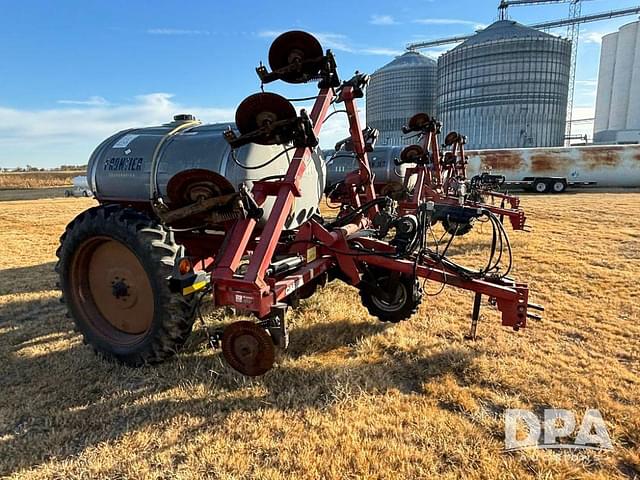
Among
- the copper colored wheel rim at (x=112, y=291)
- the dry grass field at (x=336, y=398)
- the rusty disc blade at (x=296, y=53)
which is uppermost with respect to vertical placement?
the rusty disc blade at (x=296, y=53)

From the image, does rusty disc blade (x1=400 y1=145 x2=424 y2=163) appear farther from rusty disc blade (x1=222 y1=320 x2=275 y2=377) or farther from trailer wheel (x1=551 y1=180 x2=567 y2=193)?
trailer wheel (x1=551 y1=180 x2=567 y2=193)

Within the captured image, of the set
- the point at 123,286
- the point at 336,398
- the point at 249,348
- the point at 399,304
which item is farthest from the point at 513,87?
the point at 249,348

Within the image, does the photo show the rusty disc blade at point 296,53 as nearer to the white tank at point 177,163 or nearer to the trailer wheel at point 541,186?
the white tank at point 177,163

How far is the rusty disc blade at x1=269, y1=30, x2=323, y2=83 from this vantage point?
3.64 meters

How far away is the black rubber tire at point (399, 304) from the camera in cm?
431

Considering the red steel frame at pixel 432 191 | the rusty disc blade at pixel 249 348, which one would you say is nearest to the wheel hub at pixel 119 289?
the rusty disc blade at pixel 249 348

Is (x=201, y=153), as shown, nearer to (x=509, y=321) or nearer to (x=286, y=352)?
(x=286, y=352)

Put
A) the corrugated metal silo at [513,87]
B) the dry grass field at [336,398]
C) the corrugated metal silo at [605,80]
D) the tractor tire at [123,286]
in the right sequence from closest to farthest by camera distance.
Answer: the dry grass field at [336,398] < the tractor tire at [123,286] < the corrugated metal silo at [513,87] < the corrugated metal silo at [605,80]

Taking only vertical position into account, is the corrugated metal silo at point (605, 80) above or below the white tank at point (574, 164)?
above

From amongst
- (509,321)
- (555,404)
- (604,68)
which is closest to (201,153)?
(509,321)

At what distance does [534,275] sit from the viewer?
6273 mm

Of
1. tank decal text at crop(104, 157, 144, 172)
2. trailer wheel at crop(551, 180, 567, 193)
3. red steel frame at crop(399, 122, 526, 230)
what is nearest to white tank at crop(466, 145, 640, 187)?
trailer wheel at crop(551, 180, 567, 193)

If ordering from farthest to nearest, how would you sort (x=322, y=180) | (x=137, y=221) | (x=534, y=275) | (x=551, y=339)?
(x=534, y=275) → (x=322, y=180) → (x=551, y=339) → (x=137, y=221)

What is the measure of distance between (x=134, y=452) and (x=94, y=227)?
182cm
